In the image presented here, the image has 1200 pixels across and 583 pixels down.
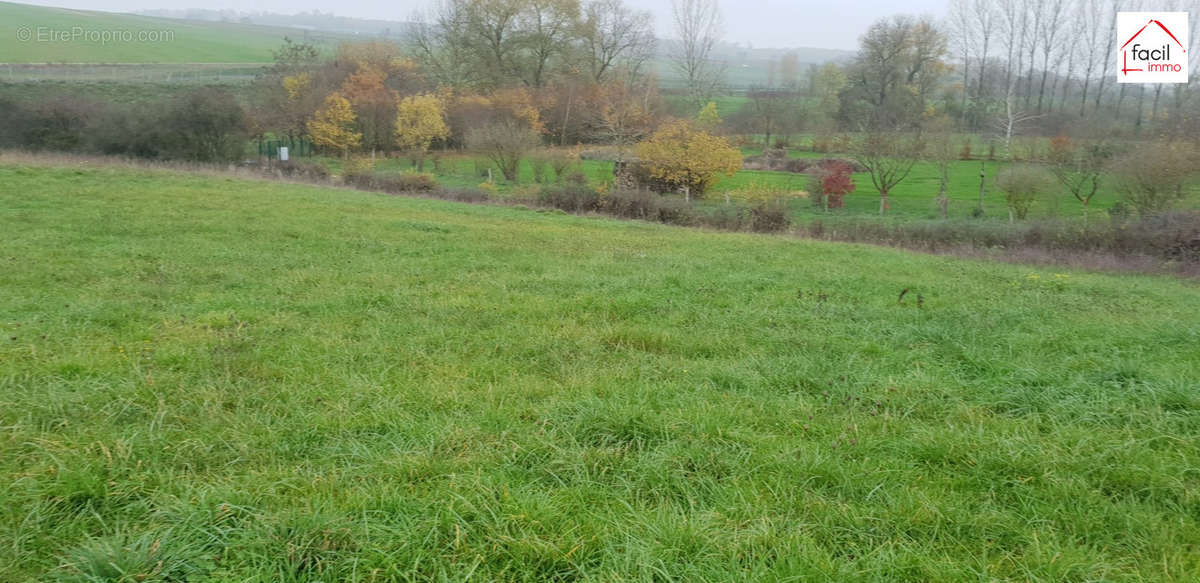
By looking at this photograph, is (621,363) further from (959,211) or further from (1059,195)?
(1059,195)

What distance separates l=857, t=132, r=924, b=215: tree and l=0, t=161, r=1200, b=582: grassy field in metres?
30.3

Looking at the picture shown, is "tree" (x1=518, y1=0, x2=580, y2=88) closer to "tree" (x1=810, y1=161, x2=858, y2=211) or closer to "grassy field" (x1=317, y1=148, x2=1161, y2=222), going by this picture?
"grassy field" (x1=317, y1=148, x2=1161, y2=222)

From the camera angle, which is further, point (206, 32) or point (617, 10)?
point (206, 32)

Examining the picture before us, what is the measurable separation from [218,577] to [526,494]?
109cm

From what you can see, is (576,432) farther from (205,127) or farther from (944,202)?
(205,127)

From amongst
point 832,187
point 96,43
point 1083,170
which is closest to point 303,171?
point 832,187

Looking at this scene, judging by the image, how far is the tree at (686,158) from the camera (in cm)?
3381

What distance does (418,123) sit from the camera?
44.1m

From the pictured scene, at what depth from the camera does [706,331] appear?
5.63 metres

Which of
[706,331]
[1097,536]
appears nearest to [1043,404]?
[1097,536]

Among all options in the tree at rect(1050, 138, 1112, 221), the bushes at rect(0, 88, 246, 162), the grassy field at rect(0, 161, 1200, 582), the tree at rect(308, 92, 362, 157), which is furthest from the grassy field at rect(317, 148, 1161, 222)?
the grassy field at rect(0, 161, 1200, 582)

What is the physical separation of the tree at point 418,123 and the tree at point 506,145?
26.8 ft

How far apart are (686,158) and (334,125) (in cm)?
2408

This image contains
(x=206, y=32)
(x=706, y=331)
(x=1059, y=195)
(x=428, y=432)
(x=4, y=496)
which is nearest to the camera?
(x=4, y=496)
